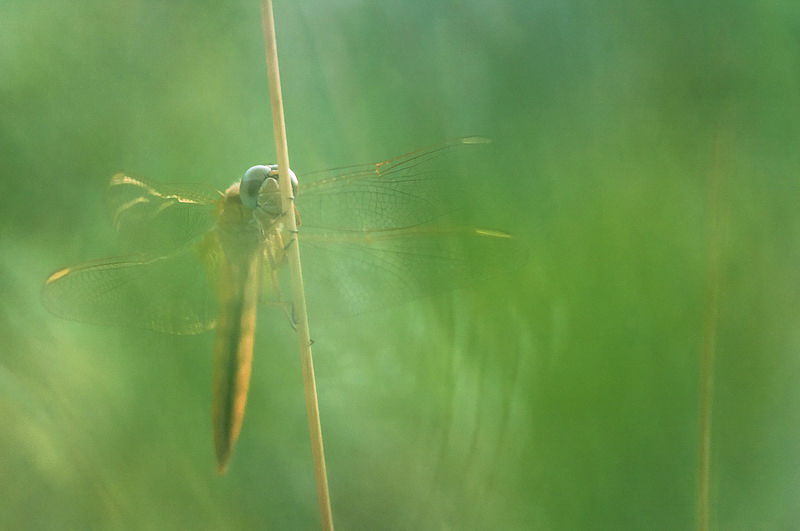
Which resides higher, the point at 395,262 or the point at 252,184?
the point at 252,184

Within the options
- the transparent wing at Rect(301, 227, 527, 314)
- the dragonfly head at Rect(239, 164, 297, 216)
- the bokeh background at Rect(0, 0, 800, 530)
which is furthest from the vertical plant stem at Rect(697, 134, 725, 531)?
the dragonfly head at Rect(239, 164, 297, 216)

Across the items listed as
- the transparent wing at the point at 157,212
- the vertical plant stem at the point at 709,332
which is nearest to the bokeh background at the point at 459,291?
the vertical plant stem at the point at 709,332

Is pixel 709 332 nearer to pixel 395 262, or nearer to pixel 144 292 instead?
pixel 395 262

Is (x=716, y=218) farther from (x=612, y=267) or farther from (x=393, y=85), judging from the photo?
(x=393, y=85)

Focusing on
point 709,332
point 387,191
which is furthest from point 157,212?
point 709,332

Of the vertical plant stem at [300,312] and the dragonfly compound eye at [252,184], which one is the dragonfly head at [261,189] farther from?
the vertical plant stem at [300,312]

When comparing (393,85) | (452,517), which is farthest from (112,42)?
(452,517)

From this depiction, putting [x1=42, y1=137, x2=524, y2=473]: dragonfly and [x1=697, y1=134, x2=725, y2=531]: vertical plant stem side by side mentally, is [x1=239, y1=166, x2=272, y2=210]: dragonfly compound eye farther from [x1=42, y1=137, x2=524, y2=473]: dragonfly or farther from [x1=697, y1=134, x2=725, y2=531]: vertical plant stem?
[x1=697, y1=134, x2=725, y2=531]: vertical plant stem
